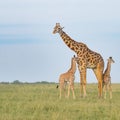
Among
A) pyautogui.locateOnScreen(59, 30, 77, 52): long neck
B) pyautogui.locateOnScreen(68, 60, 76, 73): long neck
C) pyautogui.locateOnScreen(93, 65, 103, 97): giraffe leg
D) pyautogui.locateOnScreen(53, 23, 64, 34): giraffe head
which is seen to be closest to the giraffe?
pyautogui.locateOnScreen(93, 65, 103, 97): giraffe leg

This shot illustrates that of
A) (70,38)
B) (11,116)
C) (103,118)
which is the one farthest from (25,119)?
(70,38)

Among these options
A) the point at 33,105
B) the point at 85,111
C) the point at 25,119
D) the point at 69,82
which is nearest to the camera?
the point at 25,119

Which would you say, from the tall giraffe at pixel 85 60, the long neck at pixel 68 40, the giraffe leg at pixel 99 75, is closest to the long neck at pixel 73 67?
the tall giraffe at pixel 85 60

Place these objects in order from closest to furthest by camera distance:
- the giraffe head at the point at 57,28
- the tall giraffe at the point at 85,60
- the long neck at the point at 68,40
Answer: the tall giraffe at the point at 85,60
the giraffe head at the point at 57,28
the long neck at the point at 68,40

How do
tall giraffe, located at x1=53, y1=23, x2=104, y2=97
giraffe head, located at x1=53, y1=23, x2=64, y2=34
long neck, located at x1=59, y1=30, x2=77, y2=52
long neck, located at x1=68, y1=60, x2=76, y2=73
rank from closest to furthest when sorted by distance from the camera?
long neck, located at x1=68, y1=60, x2=76, y2=73, tall giraffe, located at x1=53, y1=23, x2=104, y2=97, giraffe head, located at x1=53, y1=23, x2=64, y2=34, long neck, located at x1=59, y1=30, x2=77, y2=52

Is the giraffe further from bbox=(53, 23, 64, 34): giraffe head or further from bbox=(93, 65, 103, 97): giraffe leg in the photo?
bbox=(53, 23, 64, 34): giraffe head

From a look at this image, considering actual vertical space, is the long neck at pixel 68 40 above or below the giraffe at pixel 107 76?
above

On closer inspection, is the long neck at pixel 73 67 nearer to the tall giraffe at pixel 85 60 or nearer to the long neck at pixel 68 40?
the tall giraffe at pixel 85 60

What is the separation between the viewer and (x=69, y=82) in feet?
61.6

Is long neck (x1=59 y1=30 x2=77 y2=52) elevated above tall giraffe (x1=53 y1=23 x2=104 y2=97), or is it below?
above

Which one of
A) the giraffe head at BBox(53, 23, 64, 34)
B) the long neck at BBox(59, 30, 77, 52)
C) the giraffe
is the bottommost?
the giraffe

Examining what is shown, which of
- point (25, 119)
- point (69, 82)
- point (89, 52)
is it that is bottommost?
point (25, 119)

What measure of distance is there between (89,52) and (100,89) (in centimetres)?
176

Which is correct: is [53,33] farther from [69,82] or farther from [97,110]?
[97,110]
